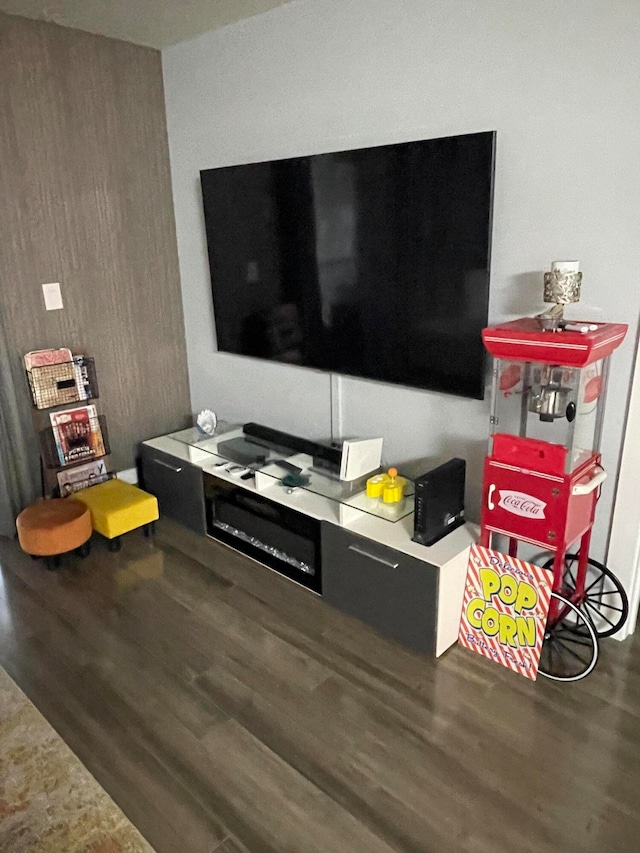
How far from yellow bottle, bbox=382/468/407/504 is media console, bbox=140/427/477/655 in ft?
0.10

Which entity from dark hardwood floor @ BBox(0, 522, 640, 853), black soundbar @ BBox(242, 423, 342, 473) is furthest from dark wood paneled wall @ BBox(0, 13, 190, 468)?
dark hardwood floor @ BBox(0, 522, 640, 853)

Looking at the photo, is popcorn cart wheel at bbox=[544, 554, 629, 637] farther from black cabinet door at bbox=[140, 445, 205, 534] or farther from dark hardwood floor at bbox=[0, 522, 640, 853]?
black cabinet door at bbox=[140, 445, 205, 534]

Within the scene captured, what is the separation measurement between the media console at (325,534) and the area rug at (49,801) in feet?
3.70

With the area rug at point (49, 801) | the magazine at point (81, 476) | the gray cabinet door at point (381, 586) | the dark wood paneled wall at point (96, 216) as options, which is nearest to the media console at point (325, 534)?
the gray cabinet door at point (381, 586)


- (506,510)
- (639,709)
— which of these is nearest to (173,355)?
(506,510)

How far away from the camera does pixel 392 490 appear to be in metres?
2.57

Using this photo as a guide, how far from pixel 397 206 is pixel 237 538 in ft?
5.71

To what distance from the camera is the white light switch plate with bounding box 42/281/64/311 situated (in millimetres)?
3172

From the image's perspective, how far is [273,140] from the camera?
9.62 ft

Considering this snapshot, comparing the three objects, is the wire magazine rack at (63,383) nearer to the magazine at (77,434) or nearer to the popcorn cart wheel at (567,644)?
the magazine at (77,434)

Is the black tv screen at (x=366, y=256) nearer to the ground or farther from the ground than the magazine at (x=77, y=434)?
farther from the ground

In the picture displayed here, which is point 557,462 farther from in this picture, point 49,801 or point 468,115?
point 49,801

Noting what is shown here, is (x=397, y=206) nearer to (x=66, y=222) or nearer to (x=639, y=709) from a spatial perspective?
(x=66, y=222)

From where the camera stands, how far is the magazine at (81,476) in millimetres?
3236
